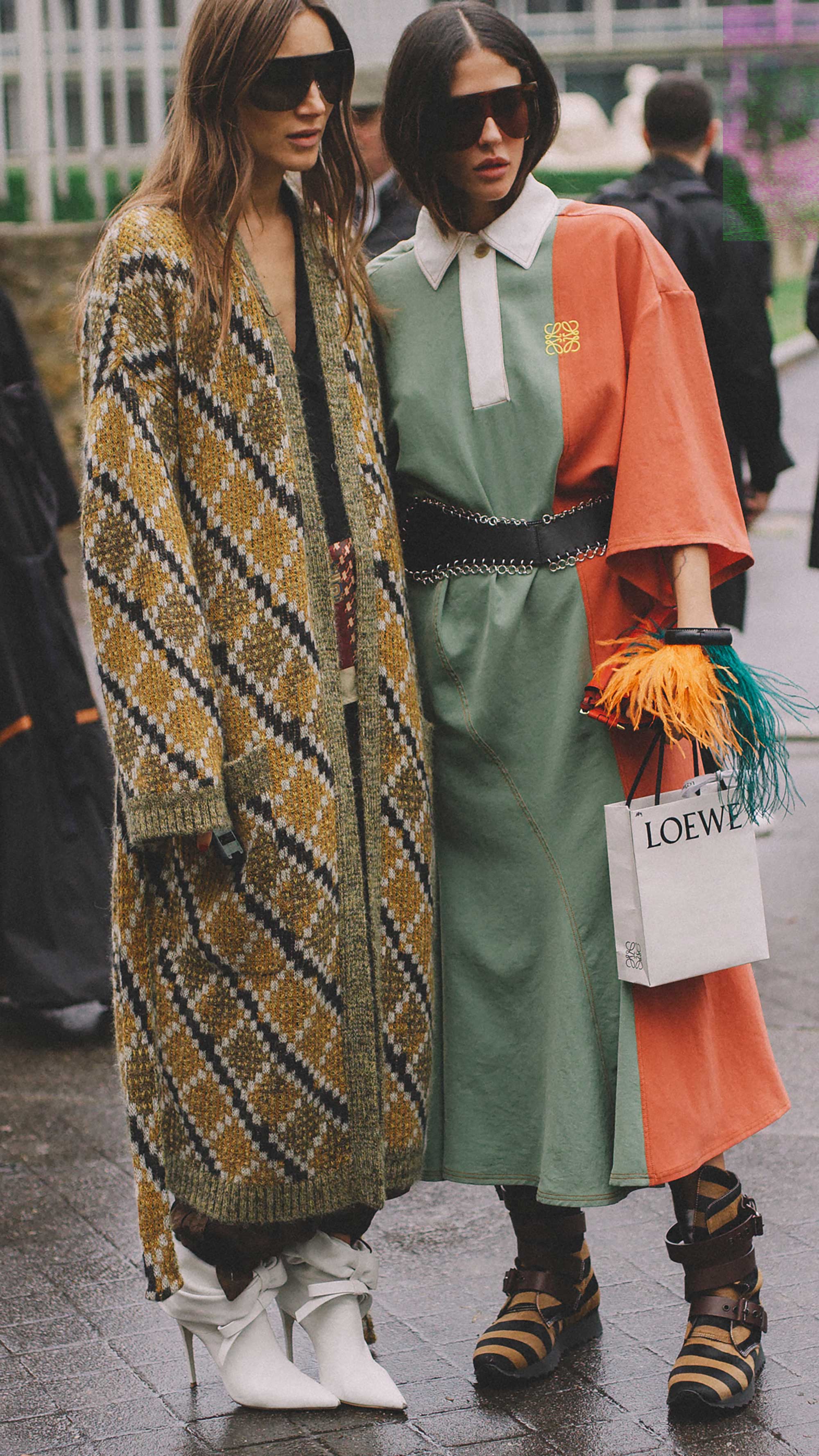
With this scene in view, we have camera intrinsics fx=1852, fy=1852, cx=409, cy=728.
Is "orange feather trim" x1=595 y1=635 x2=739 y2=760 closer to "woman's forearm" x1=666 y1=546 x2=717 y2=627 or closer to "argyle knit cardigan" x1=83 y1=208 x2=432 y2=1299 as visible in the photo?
"woman's forearm" x1=666 y1=546 x2=717 y2=627

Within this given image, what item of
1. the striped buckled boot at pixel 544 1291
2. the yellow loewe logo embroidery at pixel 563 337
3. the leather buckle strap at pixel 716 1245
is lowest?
the striped buckled boot at pixel 544 1291

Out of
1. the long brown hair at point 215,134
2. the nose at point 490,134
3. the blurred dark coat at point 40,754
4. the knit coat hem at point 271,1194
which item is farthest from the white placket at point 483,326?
the blurred dark coat at point 40,754

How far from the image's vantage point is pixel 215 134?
269 cm

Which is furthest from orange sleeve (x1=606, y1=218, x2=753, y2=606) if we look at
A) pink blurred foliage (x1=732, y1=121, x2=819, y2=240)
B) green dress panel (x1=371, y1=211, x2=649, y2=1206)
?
pink blurred foliage (x1=732, y1=121, x2=819, y2=240)

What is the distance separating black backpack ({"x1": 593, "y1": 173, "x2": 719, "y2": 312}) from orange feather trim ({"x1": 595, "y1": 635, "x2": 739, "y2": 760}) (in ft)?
8.13

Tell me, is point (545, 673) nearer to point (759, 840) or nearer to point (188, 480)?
Answer: point (188, 480)

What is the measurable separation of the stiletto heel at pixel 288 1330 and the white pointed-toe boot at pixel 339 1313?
0.04 metres

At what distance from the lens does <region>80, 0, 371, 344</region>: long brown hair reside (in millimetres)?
2637

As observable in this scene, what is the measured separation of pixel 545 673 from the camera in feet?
9.40

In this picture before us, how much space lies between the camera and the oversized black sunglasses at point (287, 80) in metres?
2.65

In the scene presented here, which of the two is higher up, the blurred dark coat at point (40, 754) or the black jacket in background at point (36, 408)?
the black jacket in background at point (36, 408)

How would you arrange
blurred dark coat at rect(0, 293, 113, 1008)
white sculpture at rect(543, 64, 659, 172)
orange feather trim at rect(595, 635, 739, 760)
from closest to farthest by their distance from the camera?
orange feather trim at rect(595, 635, 739, 760) → blurred dark coat at rect(0, 293, 113, 1008) → white sculpture at rect(543, 64, 659, 172)

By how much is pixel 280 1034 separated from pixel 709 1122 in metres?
0.68

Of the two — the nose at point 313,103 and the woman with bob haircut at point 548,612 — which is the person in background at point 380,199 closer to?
the woman with bob haircut at point 548,612
